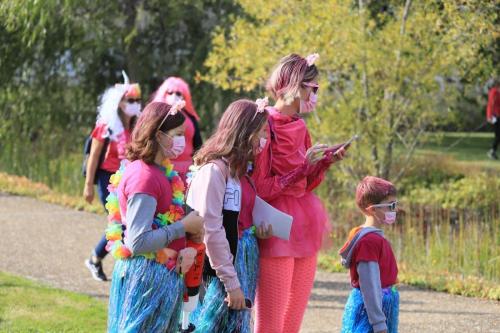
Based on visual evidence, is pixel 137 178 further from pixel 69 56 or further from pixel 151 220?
pixel 69 56

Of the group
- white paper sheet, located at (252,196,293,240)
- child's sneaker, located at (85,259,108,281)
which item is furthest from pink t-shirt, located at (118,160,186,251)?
child's sneaker, located at (85,259,108,281)

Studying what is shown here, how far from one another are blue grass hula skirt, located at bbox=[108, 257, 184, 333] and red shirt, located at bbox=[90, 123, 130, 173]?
136 inches

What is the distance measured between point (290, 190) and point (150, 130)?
→ 36.0 inches

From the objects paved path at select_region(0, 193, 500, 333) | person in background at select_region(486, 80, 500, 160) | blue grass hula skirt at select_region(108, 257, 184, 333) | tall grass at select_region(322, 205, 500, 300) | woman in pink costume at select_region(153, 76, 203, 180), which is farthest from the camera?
person in background at select_region(486, 80, 500, 160)

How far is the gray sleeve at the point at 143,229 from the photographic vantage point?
4.37 meters

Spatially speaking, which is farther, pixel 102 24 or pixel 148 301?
pixel 102 24

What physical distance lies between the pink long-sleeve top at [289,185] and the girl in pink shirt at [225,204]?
29cm

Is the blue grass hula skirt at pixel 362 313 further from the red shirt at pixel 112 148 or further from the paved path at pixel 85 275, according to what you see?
the red shirt at pixel 112 148

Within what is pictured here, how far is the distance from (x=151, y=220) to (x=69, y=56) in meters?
11.7

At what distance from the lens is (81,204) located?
12.7 m

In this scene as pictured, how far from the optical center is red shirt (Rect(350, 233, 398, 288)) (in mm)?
4867

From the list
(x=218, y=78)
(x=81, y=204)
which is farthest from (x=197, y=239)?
(x=81, y=204)

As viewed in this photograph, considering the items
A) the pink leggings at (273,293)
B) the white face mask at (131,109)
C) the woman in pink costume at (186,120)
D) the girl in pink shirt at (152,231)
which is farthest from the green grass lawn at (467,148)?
the girl in pink shirt at (152,231)

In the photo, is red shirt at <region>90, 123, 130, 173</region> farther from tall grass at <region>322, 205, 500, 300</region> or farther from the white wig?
tall grass at <region>322, 205, 500, 300</region>
